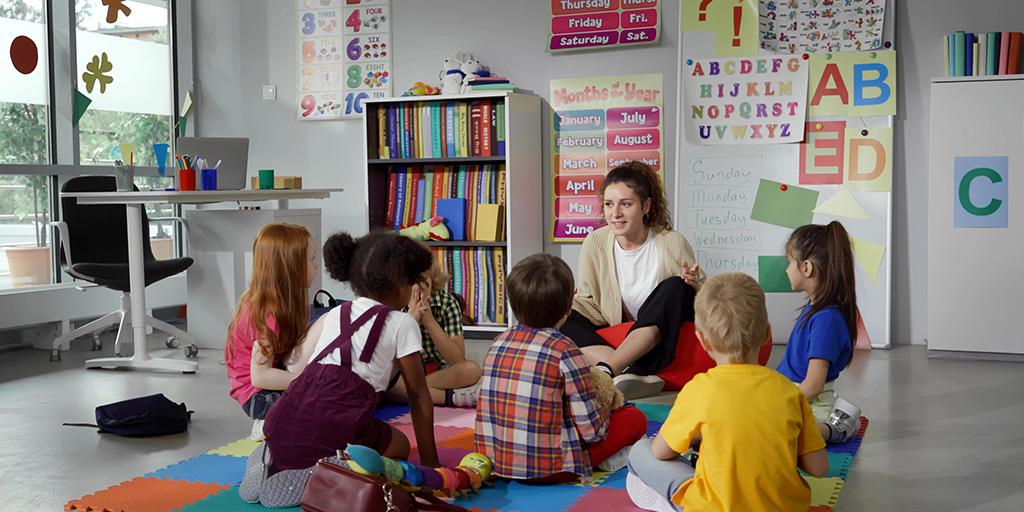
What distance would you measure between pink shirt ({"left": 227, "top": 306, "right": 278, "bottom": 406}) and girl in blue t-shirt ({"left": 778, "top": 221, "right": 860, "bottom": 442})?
162 cm

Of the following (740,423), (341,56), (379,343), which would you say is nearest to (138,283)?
(341,56)

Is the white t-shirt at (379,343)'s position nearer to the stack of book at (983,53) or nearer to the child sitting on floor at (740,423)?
the child sitting on floor at (740,423)

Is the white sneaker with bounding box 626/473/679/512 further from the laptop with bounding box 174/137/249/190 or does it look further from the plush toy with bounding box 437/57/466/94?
the plush toy with bounding box 437/57/466/94

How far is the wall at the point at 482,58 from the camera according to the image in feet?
15.9

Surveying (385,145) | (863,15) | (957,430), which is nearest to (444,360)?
(957,430)

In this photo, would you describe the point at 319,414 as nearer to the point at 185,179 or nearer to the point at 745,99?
the point at 185,179

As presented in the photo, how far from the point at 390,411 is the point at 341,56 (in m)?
2.99

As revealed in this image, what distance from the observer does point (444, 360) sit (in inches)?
146

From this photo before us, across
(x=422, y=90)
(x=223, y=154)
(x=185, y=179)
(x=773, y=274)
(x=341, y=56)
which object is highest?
(x=341, y=56)

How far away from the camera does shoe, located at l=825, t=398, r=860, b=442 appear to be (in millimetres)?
3023

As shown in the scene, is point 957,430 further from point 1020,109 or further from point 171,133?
point 171,133

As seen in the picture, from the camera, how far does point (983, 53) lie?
4.52 m

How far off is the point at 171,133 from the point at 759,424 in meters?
5.18

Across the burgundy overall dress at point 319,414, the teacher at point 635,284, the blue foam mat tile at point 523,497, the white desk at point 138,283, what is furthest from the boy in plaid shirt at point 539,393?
the white desk at point 138,283
